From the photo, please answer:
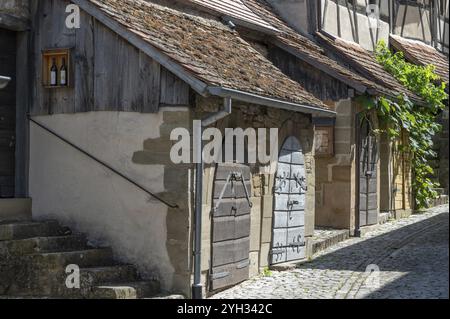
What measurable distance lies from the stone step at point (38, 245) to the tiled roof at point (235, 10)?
3802mm

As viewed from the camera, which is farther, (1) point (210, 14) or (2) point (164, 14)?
(1) point (210, 14)

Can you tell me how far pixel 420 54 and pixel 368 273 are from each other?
8610 mm

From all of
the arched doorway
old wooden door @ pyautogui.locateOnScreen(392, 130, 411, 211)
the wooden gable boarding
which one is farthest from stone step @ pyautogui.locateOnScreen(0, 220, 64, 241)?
old wooden door @ pyautogui.locateOnScreen(392, 130, 411, 211)

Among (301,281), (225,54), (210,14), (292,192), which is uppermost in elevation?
(210,14)

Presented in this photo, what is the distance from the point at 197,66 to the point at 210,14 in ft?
10.5

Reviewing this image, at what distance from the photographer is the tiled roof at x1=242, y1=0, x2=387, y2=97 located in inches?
516

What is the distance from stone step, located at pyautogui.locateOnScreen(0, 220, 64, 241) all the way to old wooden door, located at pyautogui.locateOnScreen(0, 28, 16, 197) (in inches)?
23.7

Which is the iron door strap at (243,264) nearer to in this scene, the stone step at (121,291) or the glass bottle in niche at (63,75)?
the stone step at (121,291)

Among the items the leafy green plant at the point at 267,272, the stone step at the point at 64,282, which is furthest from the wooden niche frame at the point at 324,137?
the stone step at the point at 64,282

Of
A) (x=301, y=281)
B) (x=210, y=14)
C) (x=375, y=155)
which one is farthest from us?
(x=375, y=155)

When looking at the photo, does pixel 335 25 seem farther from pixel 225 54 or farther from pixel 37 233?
pixel 37 233

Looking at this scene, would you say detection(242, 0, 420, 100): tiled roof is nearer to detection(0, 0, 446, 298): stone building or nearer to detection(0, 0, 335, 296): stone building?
detection(0, 0, 446, 298): stone building

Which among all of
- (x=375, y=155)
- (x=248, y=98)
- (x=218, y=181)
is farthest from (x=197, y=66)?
(x=375, y=155)

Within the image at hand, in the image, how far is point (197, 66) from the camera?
8.49m
